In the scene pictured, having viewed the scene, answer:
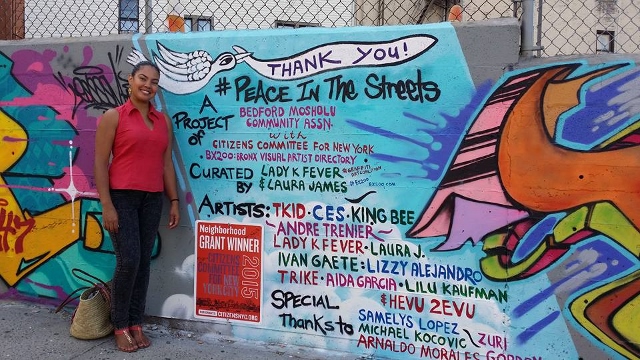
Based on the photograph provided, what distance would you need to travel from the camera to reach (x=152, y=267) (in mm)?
3879

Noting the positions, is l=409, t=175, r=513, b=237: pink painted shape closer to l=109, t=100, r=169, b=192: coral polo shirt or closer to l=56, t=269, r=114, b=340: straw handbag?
l=109, t=100, r=169, b=192: coral polo shirt

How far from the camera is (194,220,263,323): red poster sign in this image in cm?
363

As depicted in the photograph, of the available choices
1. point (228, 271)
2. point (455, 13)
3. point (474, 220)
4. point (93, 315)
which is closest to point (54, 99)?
point (93, 315)

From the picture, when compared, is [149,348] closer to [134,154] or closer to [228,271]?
[228,271]

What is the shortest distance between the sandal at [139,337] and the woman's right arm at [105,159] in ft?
2.32

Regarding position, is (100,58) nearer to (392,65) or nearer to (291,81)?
(291,81)

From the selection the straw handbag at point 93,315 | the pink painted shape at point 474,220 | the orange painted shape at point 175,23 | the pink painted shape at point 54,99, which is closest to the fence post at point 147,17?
the orange painted shape at point 175,23

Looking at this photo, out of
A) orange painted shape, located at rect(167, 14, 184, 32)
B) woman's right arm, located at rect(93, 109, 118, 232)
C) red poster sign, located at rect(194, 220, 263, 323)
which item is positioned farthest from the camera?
orange painted shape, located at rect(167, 14, 184, 32)

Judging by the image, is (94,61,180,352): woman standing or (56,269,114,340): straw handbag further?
(56,269,114,340): straw handbag

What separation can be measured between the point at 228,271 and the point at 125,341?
0.79 metres

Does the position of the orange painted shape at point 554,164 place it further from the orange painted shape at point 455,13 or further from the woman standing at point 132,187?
the woman standing at point 132,187

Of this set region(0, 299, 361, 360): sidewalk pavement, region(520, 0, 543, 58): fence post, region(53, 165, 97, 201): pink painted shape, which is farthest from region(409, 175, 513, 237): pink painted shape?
region(53, 165, 97, 201): pink painted shape

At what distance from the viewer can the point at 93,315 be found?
3.62 m

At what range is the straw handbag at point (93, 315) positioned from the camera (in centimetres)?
362
